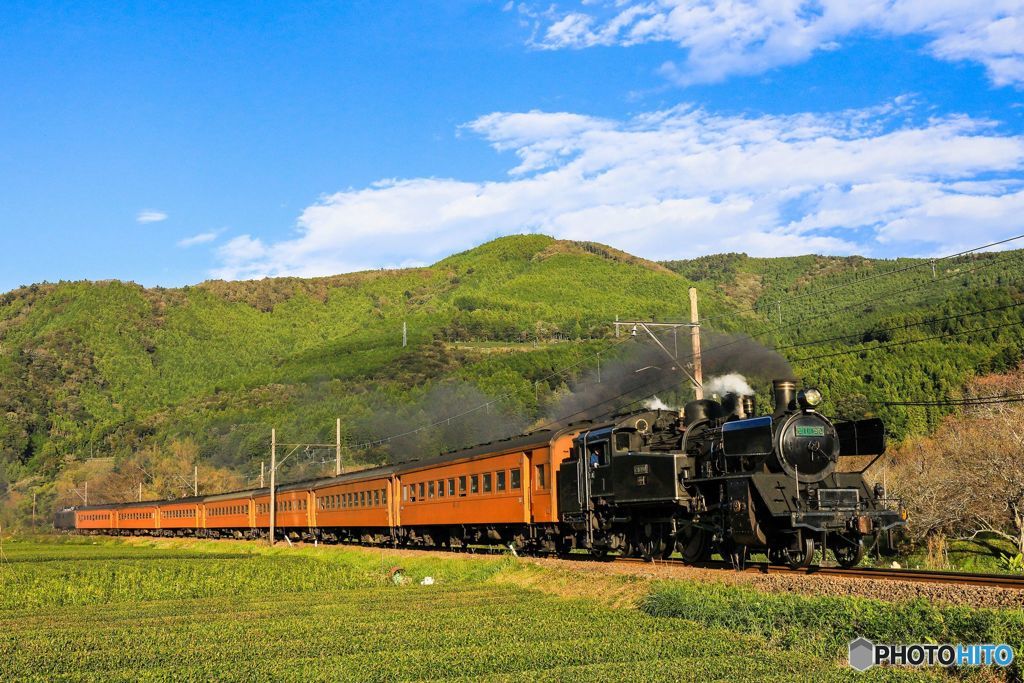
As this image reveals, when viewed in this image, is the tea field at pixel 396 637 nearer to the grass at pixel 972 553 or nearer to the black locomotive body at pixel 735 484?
the black locomotive body at pixel 735 484

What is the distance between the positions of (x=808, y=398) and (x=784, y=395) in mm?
496

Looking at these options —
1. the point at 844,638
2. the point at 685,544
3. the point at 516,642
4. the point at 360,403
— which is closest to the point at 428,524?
the point at 685,544

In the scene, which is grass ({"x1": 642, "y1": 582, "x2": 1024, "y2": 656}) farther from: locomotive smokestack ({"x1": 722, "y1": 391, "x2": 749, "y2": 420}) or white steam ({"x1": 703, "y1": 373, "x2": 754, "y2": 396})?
white steam ({"x1": 703, "y1": 373, "x2": 754, "y2": 396})

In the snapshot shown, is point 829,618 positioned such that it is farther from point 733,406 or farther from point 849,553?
point 733,406

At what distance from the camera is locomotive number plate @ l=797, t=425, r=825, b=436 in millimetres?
17938

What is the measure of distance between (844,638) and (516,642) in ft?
14.3

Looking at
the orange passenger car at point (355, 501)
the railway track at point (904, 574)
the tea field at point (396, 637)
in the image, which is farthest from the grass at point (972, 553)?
the orange passenger car at point (355, 501)

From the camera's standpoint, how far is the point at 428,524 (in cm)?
3344

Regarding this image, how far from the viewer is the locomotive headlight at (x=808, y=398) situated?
1834 centimetres

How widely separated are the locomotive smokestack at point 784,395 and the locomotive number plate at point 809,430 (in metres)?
0.53

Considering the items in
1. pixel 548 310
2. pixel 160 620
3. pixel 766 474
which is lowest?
pixel 160 620

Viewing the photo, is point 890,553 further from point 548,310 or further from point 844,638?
point 548,310

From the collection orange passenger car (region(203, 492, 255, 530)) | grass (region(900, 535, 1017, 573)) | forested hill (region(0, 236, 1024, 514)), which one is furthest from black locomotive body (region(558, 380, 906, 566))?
orange passenger car (region(203, 492, 255, 530))

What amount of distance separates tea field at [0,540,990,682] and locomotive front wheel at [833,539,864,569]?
15.3ft
